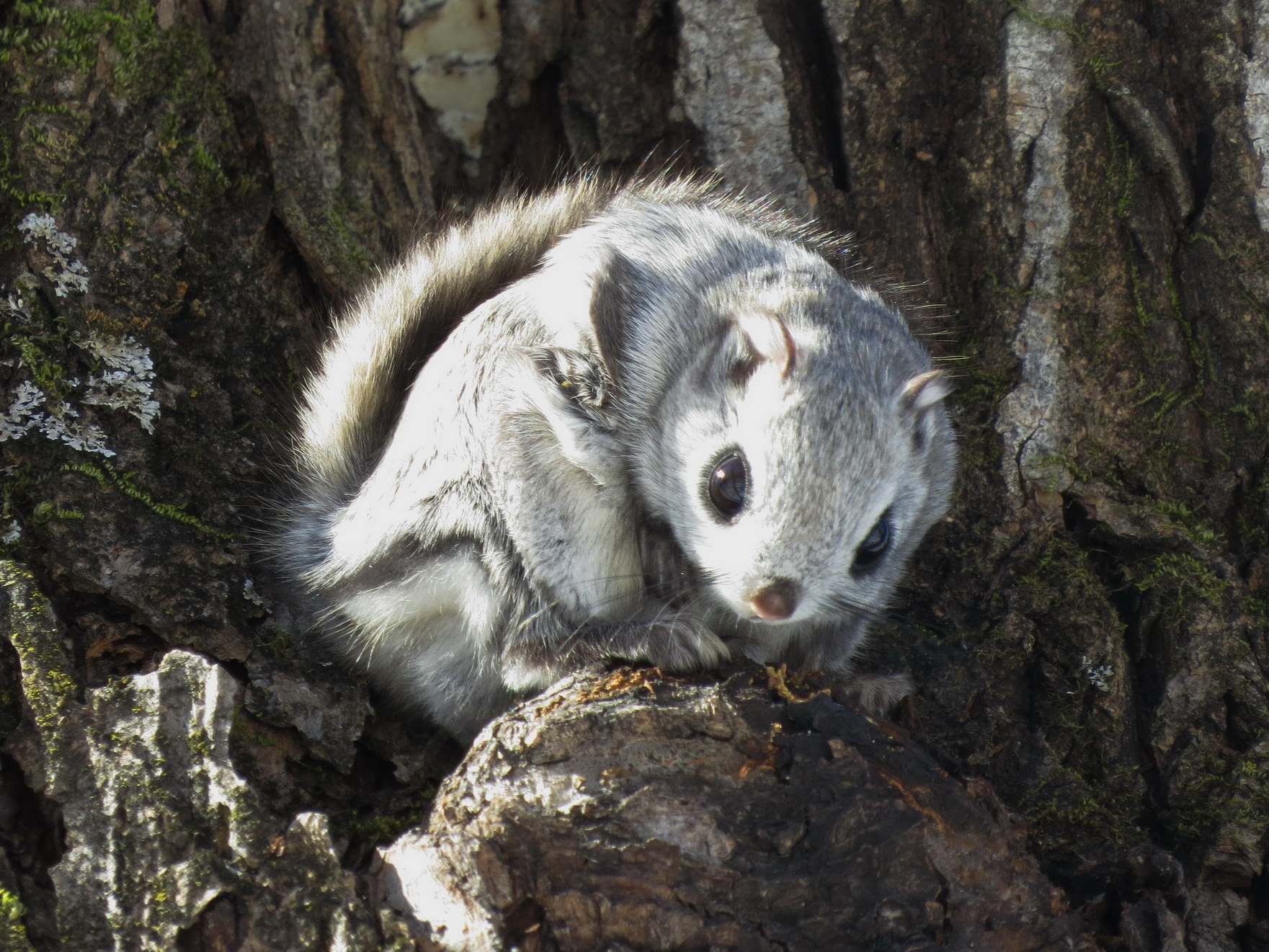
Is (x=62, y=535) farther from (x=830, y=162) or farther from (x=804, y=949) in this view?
(x=830, y=162)

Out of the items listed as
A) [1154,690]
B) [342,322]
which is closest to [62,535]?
[342,322]

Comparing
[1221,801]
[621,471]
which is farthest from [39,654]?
[1221,801]

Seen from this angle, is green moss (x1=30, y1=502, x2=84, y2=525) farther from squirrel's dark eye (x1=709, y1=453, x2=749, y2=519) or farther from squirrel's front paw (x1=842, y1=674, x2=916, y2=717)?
squirrel's front paw (x1=842, y1=674, x2=916, y2=717)

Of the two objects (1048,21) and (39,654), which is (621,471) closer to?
(39,654)

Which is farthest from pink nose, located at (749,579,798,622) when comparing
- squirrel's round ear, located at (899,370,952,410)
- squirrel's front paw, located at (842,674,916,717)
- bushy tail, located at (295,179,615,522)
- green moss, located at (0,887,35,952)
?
green moss, located at (0,887,35,952)

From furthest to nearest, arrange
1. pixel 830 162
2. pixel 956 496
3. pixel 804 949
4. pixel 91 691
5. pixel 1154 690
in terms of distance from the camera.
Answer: pixel 830 162 < pixel 956 496 < pixel 1154 690 < pixel 91 691 < pixel 804 949

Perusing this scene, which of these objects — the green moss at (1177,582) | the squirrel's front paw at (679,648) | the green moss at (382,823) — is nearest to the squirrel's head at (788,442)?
the squirrel's front paw at (679,648)
